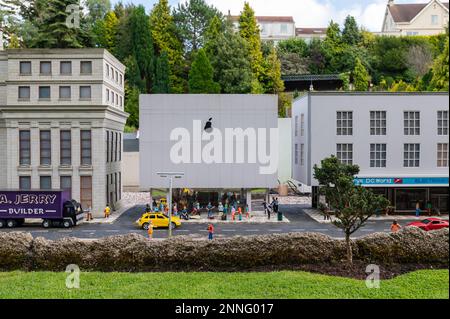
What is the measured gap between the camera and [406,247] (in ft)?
75.2

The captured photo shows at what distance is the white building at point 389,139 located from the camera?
47.6m

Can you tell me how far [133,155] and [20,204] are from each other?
28.0 metres

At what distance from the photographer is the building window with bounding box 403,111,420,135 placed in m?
47.9

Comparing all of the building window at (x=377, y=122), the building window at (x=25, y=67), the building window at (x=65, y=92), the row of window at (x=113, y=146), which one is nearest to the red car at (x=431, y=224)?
the building window at (x=377, y=122)

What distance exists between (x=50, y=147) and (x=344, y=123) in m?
28.4

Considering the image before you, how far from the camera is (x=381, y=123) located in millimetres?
48531

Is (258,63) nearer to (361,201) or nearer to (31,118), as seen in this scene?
(31,118)

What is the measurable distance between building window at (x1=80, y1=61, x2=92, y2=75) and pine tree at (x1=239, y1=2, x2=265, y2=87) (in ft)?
105

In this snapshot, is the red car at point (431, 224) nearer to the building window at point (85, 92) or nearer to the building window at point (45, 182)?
the building window at point (85, 92)

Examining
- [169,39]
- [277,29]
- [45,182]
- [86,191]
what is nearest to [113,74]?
[86,191]

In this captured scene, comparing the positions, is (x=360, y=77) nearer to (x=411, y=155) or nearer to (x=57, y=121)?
(x=411, y=155)

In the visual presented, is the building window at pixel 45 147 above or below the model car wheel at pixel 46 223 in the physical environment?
above

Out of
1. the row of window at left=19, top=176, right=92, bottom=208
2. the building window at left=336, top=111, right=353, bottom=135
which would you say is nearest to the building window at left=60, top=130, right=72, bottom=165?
the row of window at left=19, top=176, right=92, bottom=208

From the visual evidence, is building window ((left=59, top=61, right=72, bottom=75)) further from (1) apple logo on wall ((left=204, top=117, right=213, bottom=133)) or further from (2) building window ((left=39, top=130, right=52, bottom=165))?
(1) apple logo on wall ((left=204, top=117, right=213, bottom=133))
